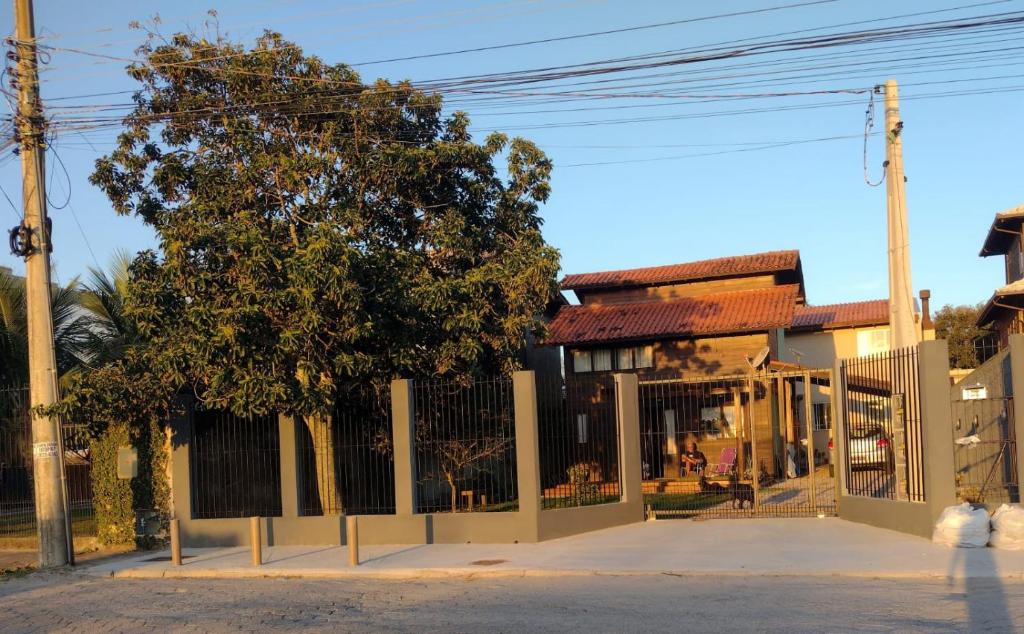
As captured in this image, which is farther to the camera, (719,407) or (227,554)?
(719,407)

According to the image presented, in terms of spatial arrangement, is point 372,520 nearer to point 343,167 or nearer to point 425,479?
point 425,479

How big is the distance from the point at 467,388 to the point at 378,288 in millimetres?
2179

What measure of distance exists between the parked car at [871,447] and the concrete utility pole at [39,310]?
12.5 m

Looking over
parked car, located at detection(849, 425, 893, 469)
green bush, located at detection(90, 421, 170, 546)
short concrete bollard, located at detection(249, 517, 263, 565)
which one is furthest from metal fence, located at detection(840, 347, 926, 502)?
green bush, located at detection(90, 421, 170, 546)

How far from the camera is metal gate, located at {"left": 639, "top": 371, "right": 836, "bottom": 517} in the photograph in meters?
17.0

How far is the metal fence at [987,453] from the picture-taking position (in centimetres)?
1416

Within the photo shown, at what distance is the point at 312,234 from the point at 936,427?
952cm

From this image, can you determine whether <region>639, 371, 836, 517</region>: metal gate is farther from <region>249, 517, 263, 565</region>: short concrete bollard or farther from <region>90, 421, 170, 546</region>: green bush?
<region>90, 421, 170, 546</region>: green bush

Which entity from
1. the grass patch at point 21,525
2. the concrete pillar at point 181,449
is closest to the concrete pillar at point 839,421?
the concrete pillar at point 181,449

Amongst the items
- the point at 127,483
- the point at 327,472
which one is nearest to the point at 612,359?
the point at 327,472

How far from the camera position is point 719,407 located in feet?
86.8

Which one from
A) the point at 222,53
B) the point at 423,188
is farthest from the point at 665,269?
the point at 222,53

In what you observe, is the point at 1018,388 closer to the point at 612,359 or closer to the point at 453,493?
the point at 453,493

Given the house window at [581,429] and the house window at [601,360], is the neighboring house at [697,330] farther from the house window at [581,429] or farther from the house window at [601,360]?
the house window at [581,429]
